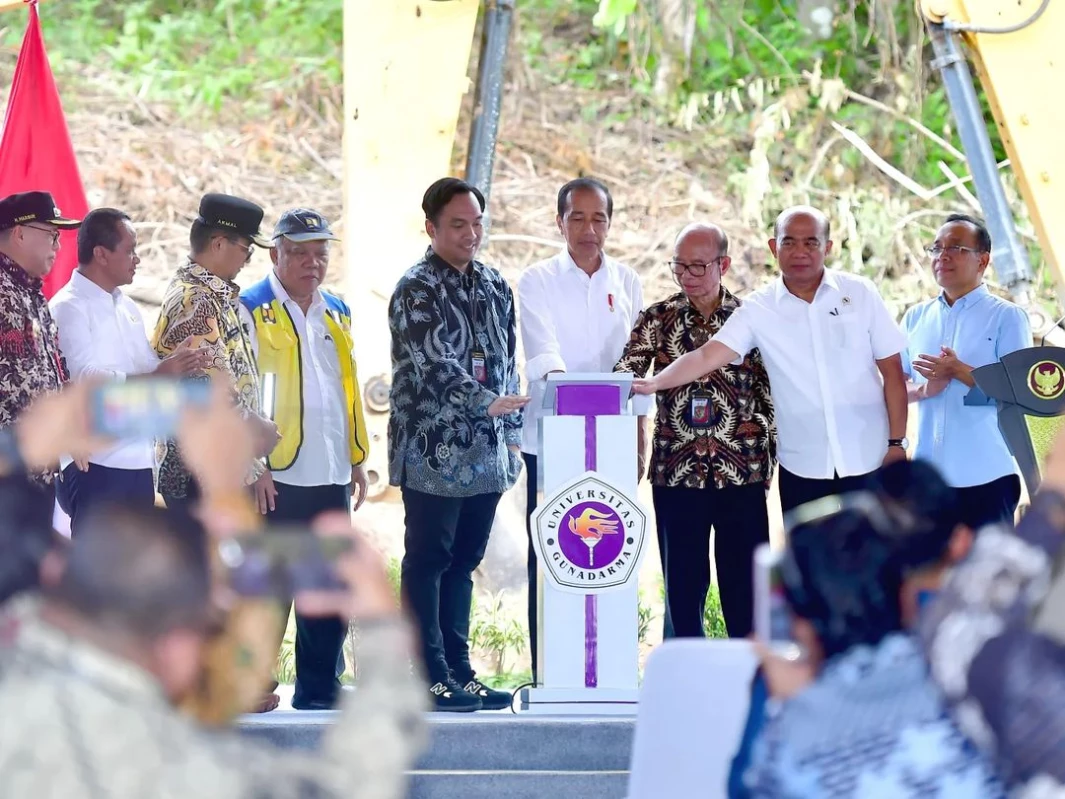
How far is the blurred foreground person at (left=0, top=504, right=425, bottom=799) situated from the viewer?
1.43m

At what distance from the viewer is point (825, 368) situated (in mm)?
3916

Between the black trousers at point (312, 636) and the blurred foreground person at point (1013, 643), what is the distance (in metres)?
2.24

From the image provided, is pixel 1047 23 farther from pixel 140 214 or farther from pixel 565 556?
pixel 140 214

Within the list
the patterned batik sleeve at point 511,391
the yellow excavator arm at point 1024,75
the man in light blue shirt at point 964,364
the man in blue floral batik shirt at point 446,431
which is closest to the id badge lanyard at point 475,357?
the man in blue floral batik shirt at point 446,431

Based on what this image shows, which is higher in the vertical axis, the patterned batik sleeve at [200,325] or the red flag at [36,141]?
the red flag at [36,141]

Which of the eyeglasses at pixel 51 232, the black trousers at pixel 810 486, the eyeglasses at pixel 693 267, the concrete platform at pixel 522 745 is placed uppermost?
the eyeglasses at pixel 51 232

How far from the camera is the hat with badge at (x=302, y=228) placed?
12.6 ft

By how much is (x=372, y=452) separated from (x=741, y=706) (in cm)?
272

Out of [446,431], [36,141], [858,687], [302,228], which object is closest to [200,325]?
[302,228]

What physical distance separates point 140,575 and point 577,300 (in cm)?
272

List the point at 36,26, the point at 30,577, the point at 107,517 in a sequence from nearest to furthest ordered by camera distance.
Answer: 1. the point at 107,517
2. the point at 30,577
3. the point at 36,26

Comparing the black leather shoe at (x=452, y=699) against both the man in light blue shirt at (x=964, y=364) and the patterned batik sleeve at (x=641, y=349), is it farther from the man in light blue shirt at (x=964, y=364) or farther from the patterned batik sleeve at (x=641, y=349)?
the man in light blue shirt at (x=964, y=364)

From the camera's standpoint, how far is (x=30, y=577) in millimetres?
1720

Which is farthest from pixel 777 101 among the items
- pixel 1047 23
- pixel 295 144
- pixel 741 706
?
pixel 741 706
